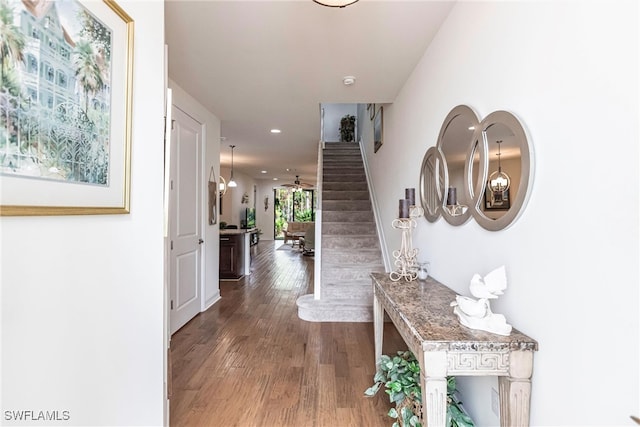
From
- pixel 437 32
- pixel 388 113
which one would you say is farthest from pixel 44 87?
pixel 388 113

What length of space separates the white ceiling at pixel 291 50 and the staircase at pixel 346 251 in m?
1.96

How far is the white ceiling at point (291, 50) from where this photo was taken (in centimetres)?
204

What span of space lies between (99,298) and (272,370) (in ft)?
5.91

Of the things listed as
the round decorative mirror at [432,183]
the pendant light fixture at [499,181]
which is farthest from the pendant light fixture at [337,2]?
the round decorative mirror at [432,183]

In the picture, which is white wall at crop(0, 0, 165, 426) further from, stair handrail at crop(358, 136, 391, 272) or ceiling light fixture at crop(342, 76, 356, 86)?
stair handrail at crop(358, 136, 391, 272)

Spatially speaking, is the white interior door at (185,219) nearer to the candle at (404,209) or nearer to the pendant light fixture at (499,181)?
the candle at (404,209)

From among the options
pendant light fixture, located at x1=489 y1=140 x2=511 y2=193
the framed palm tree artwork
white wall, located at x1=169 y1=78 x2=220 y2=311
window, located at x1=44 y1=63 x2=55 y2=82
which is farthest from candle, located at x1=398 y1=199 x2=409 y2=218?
white wall, located at x1=169 y1=78 x2=220 y2=311

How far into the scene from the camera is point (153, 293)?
4.88 ft

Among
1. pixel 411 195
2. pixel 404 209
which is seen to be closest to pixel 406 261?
pixel 404 209

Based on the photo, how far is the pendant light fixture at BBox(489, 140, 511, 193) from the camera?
1482 mm

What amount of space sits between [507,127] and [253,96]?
2861mm

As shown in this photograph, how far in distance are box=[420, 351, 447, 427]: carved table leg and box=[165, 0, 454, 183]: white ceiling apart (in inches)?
81.0

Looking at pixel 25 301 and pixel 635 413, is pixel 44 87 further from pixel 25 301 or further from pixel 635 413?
pixel 635 413

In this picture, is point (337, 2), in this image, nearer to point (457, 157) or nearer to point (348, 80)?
point (457, 157)
